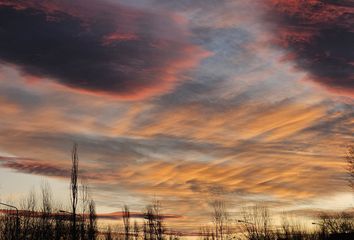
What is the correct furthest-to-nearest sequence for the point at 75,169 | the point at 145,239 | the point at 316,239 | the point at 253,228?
the point at 316,239 → the point at 145,239 → the point at 253,228 → the point at 75,169

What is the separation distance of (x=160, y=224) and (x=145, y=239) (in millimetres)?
11863

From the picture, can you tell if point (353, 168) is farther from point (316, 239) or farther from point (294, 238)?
point (316, 239)

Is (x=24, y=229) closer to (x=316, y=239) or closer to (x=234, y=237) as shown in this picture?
(x=234, y=237)

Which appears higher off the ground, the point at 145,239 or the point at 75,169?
the point at 75,169

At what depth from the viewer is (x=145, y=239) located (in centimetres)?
10525

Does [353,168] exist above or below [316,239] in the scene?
above

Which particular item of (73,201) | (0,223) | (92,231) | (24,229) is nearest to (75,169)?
(73,201)

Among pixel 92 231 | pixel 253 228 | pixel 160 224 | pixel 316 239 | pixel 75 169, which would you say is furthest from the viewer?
pixel 316 239

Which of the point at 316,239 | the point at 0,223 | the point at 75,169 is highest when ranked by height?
the point at 75,169

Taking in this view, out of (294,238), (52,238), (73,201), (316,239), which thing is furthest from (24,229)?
(316,239)

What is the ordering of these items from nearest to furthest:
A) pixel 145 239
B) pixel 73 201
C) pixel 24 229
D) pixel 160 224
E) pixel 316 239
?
pixel 73 201 < pixel 24 229 < pixel 160 224 < pixel 145 239 < pixel 316 239

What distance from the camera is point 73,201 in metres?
49.2

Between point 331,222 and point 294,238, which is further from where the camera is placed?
point 331,222

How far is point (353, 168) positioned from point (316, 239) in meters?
64.9
